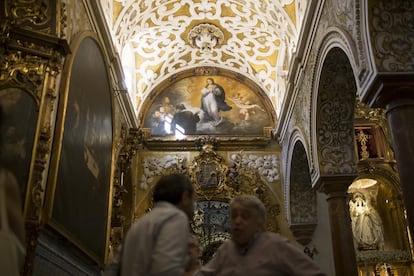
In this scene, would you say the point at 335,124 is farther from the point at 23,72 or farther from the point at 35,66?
the point at 23,72

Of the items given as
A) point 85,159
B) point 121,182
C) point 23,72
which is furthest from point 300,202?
point 23,72

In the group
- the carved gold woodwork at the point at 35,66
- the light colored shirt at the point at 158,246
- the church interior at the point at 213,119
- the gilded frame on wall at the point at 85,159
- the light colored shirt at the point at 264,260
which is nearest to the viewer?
the light colored shirt at the point at 158,246

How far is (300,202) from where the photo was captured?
537 inches

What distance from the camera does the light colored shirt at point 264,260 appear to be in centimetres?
288

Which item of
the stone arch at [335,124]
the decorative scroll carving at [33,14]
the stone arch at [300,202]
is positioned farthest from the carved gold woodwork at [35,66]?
the stone arch at [300,202]

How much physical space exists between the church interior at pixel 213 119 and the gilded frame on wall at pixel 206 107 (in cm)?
4

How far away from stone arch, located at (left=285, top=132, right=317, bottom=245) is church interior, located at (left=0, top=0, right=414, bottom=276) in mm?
39

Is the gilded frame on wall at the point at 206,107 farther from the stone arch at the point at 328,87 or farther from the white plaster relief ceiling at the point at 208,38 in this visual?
the stone arch at the point at 328,87

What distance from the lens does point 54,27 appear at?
253 inches

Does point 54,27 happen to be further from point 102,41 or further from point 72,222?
point 102,41

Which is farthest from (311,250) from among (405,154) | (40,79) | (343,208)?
(40,79)

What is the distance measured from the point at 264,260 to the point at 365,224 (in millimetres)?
13355

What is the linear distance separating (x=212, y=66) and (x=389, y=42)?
32.9 feet

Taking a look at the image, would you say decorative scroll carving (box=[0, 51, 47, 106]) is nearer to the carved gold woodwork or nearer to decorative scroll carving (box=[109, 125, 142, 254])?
the carved gold woodwork
